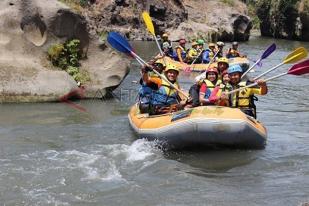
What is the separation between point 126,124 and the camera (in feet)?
33.5

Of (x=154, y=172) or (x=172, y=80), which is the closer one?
(x=154, y=172)

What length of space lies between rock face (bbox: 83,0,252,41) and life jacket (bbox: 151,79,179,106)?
896 inches

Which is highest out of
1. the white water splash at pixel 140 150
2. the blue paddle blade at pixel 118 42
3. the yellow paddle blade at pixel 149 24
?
the yellow paddle blade at pixel 149 24

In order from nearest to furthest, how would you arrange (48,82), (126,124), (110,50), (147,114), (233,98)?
(233,98), (147,114), (126,124), (48,82), (110,50)

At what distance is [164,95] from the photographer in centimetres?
897

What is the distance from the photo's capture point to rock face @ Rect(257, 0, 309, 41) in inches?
1580

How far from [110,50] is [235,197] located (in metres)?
6.86

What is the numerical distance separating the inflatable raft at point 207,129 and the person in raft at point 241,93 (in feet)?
1.91

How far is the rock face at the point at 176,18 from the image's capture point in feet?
110

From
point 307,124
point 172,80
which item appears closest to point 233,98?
point 172,80

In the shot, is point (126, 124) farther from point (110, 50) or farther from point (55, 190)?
point (55, 190)

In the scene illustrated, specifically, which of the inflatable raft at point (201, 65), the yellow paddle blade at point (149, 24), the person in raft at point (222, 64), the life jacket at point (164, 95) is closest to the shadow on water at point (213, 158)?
the life jacket at point (164, 95)

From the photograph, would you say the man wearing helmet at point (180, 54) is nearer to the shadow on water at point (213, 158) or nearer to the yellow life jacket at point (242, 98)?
the yellow life jacket at point (242, 98)

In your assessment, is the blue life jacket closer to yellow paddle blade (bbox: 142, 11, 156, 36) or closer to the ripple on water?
yellow paddle blade (bbox: 142, 11, 156, 36)
